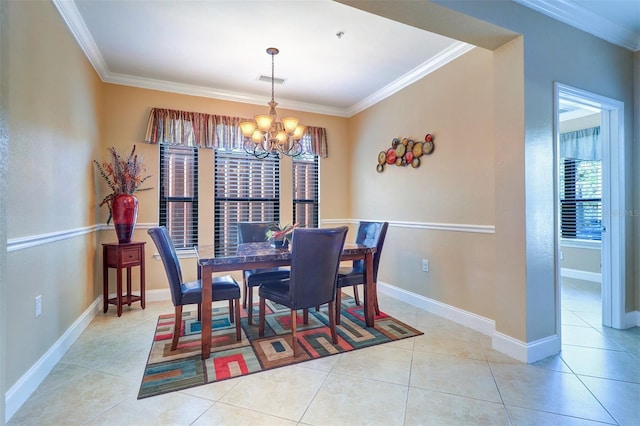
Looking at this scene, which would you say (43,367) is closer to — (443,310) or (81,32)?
(81,32)

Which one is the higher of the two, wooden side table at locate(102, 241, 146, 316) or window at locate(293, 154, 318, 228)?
window at locate(293, 154, 318, 228)

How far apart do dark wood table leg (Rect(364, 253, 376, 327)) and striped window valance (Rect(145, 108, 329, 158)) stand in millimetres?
2469

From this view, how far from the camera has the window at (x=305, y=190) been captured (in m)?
4.67

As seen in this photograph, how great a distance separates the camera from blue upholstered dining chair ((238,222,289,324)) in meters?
3.07

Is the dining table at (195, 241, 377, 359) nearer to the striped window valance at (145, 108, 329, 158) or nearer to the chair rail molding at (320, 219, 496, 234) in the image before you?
the chair rail molding at (320, 219, 496, 234)

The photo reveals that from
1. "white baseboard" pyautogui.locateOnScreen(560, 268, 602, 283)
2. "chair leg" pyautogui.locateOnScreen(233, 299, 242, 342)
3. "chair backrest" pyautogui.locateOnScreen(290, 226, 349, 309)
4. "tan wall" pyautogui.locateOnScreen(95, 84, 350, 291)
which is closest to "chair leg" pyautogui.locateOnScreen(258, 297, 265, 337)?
"chair leg" pyautogui.locateOnScreen(233, 299, 242, 342)

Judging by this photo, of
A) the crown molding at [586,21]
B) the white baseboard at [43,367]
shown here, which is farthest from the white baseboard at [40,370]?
the crown molding at [586,21]

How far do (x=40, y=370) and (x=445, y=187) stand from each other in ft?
11.9

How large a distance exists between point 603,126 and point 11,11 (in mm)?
4552

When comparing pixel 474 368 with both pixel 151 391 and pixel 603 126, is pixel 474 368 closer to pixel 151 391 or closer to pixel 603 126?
pixel 151 391

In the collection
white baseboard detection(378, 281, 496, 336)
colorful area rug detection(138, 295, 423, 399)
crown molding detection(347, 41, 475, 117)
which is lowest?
colorful area rug detection(138, 295, 423, 399)

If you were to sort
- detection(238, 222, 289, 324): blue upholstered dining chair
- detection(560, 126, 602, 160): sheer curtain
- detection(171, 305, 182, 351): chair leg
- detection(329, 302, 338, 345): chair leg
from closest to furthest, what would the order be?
detection(171, 305, 182, 351): chair leg → detection(329, 302, 338, 345): chair leg → detection(238, 222, 289, 324): blue upholstered dining chair → detection(560, 126, 602, 160): sheer curtain

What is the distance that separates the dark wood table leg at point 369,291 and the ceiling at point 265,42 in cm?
210

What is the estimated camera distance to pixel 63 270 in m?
2.39
